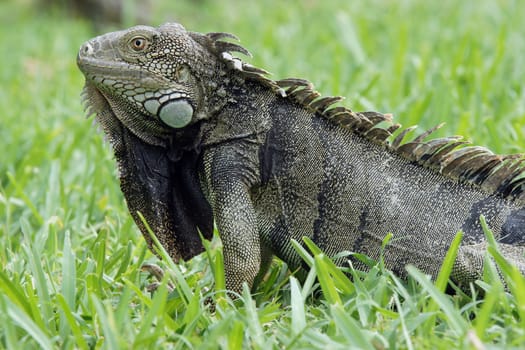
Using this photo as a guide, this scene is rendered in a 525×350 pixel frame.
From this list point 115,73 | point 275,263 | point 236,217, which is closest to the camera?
point 236,217

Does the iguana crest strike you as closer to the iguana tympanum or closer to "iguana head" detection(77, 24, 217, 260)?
the iguana tympanum

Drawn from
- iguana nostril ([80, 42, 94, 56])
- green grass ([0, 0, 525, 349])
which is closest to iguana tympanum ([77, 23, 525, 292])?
iguana nostril ([80, 42, 94, 56])

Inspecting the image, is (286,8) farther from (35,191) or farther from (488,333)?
(488,333)

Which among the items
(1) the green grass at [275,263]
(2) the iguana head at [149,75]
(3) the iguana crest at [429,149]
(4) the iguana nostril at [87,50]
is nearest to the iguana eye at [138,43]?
(2) the iguana head at [149,75]

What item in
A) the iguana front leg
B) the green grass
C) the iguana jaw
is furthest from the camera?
the iguana jaw

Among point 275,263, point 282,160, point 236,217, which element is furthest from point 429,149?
point 275,263

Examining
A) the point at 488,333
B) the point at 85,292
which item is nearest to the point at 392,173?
the point at 488,333

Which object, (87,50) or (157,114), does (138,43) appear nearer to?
(87,50)
